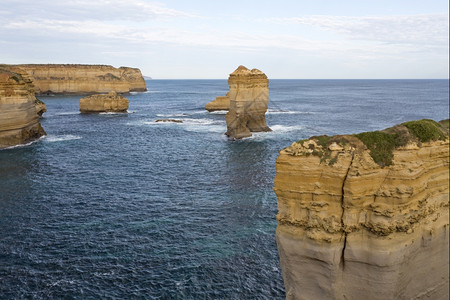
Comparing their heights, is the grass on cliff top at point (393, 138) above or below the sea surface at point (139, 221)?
above

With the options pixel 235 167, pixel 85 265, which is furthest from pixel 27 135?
pixel 85 265

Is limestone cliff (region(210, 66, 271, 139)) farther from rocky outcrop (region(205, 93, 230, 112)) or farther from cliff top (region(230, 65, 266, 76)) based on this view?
rocky outcrop (region(205, 93, 230, 112))

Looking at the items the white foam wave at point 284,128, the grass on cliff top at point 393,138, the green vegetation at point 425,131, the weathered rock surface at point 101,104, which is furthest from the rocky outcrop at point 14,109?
the green vegetation at point 425,131

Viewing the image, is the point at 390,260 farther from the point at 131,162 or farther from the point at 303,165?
the point at 131,162

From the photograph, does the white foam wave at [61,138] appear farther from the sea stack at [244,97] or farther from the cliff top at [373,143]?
the cliff top at [373,143]

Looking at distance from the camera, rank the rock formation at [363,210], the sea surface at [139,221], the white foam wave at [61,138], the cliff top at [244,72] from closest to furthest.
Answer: the rock formation at [363,210] → the sea surface at [139,221] → the white foam wave at [61,138] → the cliff top at [244,72]

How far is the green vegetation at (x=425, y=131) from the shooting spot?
16.9 m

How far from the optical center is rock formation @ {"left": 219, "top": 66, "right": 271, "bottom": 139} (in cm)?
7100

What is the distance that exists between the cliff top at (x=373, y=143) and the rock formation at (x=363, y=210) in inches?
1.6

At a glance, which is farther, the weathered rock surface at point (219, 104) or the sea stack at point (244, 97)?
the weathered rock surface at point (219, 104)

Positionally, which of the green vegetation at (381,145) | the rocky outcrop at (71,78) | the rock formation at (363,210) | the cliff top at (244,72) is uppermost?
the rocky outcrop at (71,78)

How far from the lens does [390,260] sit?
51.7ft

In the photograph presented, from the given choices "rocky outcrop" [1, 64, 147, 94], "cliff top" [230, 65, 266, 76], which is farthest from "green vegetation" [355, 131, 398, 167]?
"rocky outcrop" [1, 64, 147, 94]

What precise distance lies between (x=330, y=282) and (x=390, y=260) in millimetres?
2800
